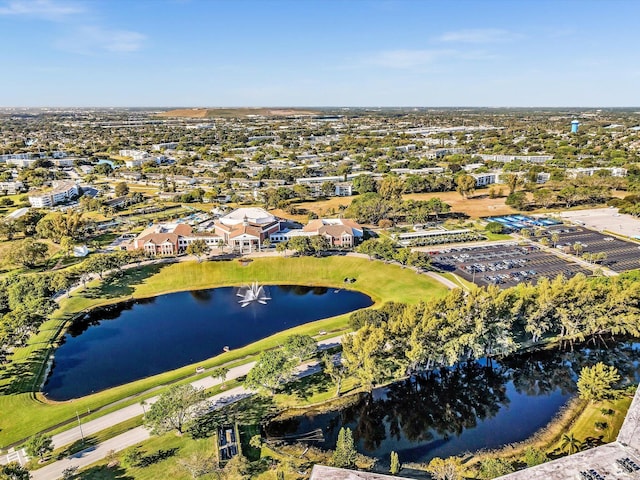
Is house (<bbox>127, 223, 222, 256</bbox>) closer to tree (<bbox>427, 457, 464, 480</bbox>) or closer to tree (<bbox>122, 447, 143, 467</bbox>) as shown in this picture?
tree (<bbox>122, 447, 143, 467</bbox>)

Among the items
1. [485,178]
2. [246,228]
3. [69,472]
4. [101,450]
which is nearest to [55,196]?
[246,228]

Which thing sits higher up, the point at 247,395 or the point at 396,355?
the point at 396,355

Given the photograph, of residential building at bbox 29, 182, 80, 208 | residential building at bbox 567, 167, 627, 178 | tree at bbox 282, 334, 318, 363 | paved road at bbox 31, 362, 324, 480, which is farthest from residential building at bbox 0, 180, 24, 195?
residential building at bbox 567, 167, 627, 178

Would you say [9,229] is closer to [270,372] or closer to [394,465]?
[270,372]

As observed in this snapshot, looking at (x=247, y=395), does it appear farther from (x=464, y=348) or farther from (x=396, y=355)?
(x=464, y=348)

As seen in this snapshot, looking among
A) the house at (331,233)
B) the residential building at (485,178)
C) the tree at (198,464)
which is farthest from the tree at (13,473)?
the residential building at (485,178)

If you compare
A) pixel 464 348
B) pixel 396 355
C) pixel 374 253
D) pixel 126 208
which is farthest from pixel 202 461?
pixel 126 208
